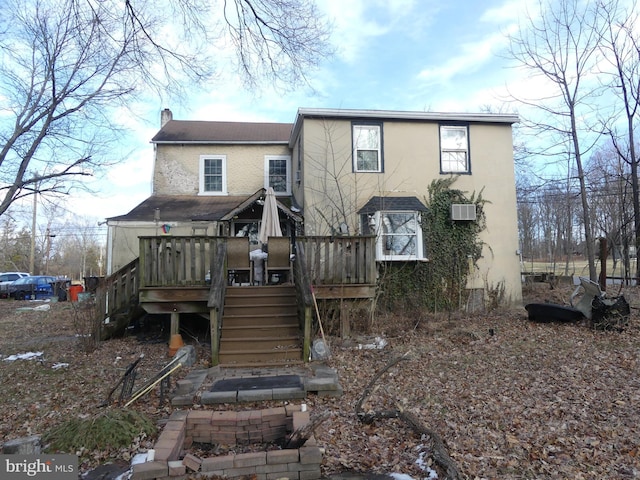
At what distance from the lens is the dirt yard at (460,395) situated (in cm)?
364

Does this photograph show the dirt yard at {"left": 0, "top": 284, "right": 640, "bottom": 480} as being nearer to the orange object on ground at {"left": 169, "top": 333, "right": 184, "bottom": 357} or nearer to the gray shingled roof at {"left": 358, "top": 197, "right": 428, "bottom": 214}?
the orange object on ground at {"left": 169, "top": 333, "right": 184, "bottom": 357}

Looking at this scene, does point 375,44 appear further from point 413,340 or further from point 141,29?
point 413,340

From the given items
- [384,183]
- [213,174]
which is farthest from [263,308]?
[213,174]

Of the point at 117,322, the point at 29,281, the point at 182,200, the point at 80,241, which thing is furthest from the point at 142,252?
the point at 80,241

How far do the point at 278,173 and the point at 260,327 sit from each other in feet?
29.0

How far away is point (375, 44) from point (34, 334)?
10714 millimetres

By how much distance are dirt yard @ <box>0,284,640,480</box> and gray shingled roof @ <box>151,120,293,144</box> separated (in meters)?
8.64

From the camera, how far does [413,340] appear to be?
8.07m

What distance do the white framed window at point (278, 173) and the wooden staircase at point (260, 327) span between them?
7198mm

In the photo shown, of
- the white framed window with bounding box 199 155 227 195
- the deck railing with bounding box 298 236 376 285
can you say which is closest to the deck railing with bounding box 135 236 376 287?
the deck railing with bounding box 298 236 376 285

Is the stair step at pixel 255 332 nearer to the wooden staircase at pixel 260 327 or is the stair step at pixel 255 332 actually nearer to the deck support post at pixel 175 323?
the wooden staircase at pixel 260 327

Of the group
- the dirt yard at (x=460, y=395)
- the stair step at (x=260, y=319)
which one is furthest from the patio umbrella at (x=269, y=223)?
the dirt yard at (x=460, y=395)

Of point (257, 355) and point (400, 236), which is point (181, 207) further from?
point (257, 355)

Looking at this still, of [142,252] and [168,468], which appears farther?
[142,252]
